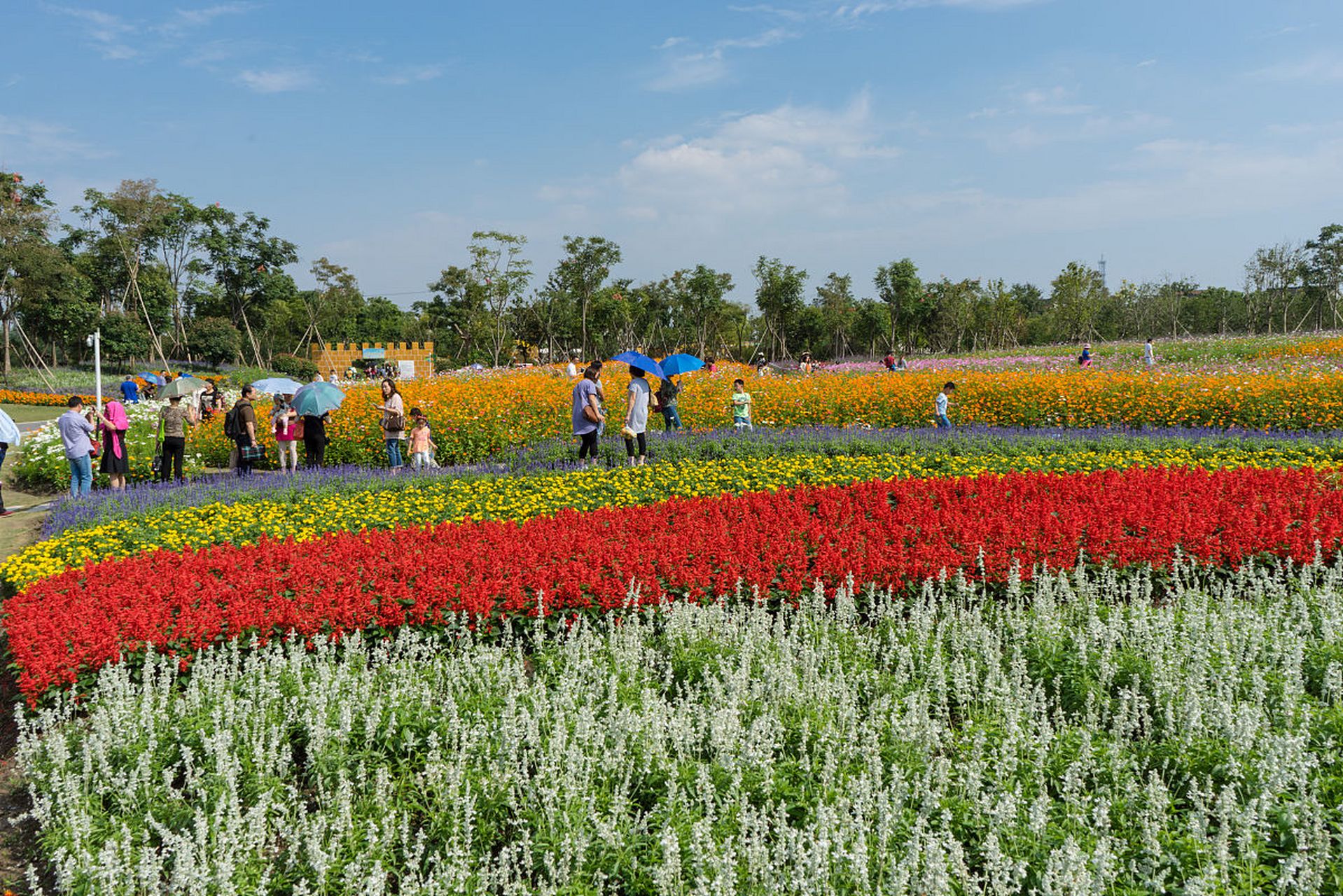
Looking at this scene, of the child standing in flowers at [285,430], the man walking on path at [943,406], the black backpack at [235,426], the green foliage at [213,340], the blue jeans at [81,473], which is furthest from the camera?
the green foliage at [213,340]

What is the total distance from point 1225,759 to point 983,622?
6.36 ft

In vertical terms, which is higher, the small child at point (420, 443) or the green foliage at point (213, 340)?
the green foliage at point (213, 340)

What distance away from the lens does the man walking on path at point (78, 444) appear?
1078 cm

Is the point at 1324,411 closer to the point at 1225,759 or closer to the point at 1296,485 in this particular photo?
the point at 1296,485

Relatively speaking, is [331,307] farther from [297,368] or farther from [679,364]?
[679,364]

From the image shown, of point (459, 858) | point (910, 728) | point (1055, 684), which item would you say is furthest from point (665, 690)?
point (1055, 684)

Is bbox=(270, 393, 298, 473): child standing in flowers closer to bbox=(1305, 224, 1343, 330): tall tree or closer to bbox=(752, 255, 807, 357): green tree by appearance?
bbox=(752, 255, 807, 357): green tree

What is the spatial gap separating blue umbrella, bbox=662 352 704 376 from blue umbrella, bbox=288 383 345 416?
485cm

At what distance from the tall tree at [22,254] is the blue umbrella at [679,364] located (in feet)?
99.8

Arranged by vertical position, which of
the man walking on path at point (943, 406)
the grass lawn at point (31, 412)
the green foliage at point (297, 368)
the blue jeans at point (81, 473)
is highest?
the green foliage at point (297, 368)

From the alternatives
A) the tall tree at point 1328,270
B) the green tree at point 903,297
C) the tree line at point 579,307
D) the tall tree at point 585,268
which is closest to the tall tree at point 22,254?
the tree line at point 579,307

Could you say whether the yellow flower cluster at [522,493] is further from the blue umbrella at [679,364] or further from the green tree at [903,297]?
the green tree at [903,297]

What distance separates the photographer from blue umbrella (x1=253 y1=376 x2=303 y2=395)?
14.0 metres

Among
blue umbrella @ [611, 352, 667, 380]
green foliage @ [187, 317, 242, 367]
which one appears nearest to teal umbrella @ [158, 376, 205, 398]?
blue umbrella @ [611, 352, 667, 380]
